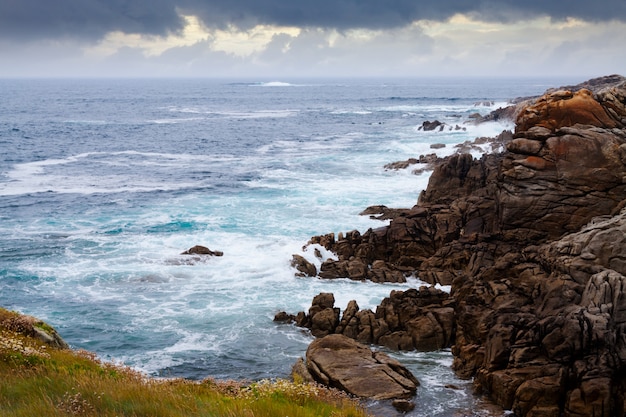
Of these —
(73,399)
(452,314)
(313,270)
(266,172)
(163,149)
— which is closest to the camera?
(73,399)

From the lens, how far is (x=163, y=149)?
8575 cm

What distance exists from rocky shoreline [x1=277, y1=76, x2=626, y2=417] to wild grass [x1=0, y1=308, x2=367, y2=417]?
8879mm

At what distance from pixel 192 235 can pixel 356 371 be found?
23.1 meters

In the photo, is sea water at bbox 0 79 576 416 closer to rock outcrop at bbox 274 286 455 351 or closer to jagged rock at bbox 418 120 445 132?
rock outcrop at bbox 274 286 455 351

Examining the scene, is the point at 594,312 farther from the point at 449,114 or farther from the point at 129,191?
the point at 449,114

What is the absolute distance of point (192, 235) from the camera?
1658 inches

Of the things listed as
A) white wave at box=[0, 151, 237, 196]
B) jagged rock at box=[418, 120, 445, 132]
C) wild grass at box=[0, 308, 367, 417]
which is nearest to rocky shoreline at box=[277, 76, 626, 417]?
wild grass at box=[0, 308, 367, 417]

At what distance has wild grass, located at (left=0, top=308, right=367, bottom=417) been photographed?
10.9 metres

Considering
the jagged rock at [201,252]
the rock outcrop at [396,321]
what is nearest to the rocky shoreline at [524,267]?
the rock outcrop at [396,321]

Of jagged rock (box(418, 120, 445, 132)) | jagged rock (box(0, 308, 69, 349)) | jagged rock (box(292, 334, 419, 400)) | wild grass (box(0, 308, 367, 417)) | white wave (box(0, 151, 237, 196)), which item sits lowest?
jagged rock (box(292, 334, 419, 400))

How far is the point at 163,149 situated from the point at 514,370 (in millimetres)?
71791

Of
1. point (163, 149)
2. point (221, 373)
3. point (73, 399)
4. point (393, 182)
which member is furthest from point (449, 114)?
point (73, 399)

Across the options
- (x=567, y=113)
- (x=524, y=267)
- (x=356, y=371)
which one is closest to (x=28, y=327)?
(x=356, y=371)

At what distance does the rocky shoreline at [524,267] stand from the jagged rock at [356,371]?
264cm
